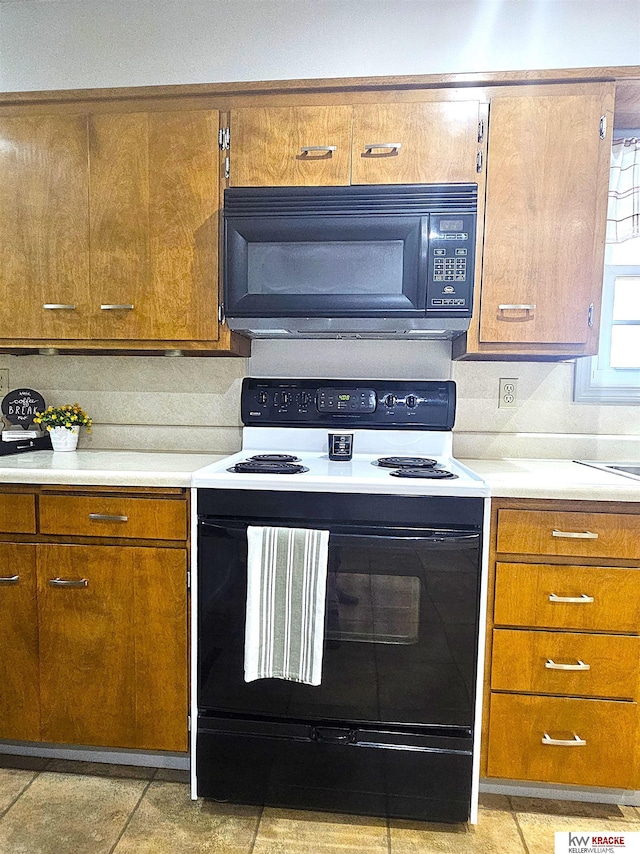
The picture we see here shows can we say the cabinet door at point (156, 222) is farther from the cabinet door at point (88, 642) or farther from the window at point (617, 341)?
the window at point (617, 341)

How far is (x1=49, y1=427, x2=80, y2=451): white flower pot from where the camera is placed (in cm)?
204

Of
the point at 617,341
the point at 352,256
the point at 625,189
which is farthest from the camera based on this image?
the point at 617,341

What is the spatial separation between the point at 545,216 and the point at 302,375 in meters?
1.00

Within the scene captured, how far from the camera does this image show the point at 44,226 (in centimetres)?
186

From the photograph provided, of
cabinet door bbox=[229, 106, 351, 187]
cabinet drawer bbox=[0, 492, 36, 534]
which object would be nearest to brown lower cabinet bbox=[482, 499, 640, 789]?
cabinet door bbox=[229, 106, 351, 187]

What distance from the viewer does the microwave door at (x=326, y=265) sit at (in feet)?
5.40

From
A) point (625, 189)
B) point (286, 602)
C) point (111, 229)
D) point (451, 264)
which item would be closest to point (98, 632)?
point (286, 602)

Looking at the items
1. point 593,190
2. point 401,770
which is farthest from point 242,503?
point 593,190

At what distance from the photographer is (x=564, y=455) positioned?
2047mm

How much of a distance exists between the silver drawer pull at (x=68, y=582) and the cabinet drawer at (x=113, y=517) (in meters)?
0.14

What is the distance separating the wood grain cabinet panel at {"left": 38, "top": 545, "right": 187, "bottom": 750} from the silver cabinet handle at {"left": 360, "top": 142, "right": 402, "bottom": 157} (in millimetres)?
1396

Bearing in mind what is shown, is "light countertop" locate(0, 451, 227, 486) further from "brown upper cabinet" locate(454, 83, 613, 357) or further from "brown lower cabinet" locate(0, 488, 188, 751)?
"brown upper cabinet" locate(454, 83, 613, 357)

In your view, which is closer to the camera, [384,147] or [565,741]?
[565,741]

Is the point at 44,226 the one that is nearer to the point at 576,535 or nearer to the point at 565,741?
the point at 576,535
